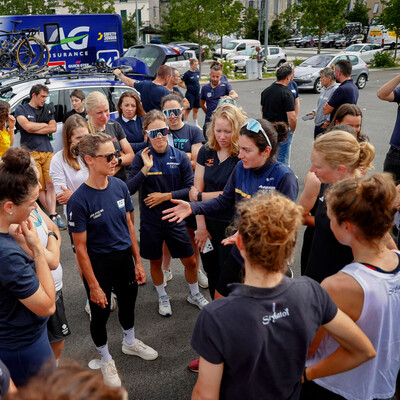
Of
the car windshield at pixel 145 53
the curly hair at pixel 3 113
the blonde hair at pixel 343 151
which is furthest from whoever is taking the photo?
the car windshield at pixel 145 53

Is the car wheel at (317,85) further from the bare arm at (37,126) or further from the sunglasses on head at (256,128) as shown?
the sunglasses on head at (256,128)

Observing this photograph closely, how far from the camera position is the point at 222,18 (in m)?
23.7

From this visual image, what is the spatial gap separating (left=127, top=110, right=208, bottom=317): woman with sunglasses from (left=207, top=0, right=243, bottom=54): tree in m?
21.1

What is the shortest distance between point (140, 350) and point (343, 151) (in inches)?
97.8

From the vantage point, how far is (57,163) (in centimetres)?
420

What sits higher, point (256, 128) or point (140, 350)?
point (256, 128)

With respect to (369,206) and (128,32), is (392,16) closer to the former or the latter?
(128,32)

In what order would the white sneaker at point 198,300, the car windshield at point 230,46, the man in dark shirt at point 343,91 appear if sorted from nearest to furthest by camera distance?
the white sneaker at point 198,300
the man in dark shirt at point 343,91
the car windshield at point 230,46

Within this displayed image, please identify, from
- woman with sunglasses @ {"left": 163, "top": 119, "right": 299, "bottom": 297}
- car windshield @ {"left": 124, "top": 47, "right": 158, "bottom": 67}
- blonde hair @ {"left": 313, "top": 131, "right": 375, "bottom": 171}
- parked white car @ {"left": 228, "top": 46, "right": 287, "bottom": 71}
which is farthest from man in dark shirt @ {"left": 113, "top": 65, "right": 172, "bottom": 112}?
parked white car @ {"left": 228, "top": 46, "right": 287, "bottom": 71}

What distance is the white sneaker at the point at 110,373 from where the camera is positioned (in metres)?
3.31

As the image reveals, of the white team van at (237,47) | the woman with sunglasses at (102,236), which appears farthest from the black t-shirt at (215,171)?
the white team van at (237,47)

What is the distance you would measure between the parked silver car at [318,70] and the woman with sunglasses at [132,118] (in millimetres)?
14812

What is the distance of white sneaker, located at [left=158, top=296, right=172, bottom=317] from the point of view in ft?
13.9

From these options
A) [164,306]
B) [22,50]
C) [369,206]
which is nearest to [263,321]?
[369,206]
